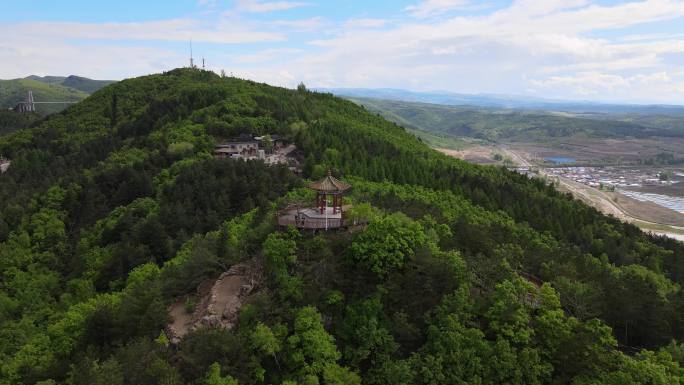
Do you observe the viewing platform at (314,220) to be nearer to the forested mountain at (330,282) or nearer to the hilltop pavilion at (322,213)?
the hilltop pavilion at (322,213)

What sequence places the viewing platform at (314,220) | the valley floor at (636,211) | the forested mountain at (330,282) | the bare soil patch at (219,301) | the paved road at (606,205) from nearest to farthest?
the forested mountain at (330,282) → the bare soil patch at (219,301) → the viewing platform at (314,220) → the paved road at (606,205) → the valley floor at (636,211)

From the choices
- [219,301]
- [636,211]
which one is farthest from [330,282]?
[636,211]

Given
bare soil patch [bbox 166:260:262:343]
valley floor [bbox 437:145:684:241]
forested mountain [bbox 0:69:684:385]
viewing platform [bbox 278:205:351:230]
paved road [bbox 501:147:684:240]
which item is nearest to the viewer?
forested mountain [bbox 0:69:684:385]

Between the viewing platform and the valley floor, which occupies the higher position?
the viewing platform

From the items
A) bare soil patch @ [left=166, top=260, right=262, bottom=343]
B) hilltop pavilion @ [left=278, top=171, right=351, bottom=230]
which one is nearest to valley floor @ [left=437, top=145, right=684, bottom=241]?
hilltop pavilion @ [left=278, top=171, right=351, bottom=230]

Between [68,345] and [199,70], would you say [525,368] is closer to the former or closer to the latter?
[68,345]

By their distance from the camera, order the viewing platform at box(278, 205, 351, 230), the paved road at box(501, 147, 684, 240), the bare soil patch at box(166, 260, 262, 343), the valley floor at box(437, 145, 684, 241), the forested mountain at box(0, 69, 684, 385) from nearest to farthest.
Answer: the forested mountain at box(0, 69, 684, 385)
the bare soil patch at box(166, 260, 262, 343)
the viewing platform at box(278, 205, 351, 230)
the paved road at box(501, 147, 684, 240)
the valley floor at box(437, 145, 684, 241)

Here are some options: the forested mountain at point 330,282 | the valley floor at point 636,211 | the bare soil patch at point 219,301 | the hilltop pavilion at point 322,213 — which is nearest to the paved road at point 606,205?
the valley floor at point 636,211

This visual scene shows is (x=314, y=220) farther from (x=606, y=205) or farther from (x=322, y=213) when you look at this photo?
(x=606, y=205)

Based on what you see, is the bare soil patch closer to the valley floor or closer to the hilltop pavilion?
the hilltop pavilion
